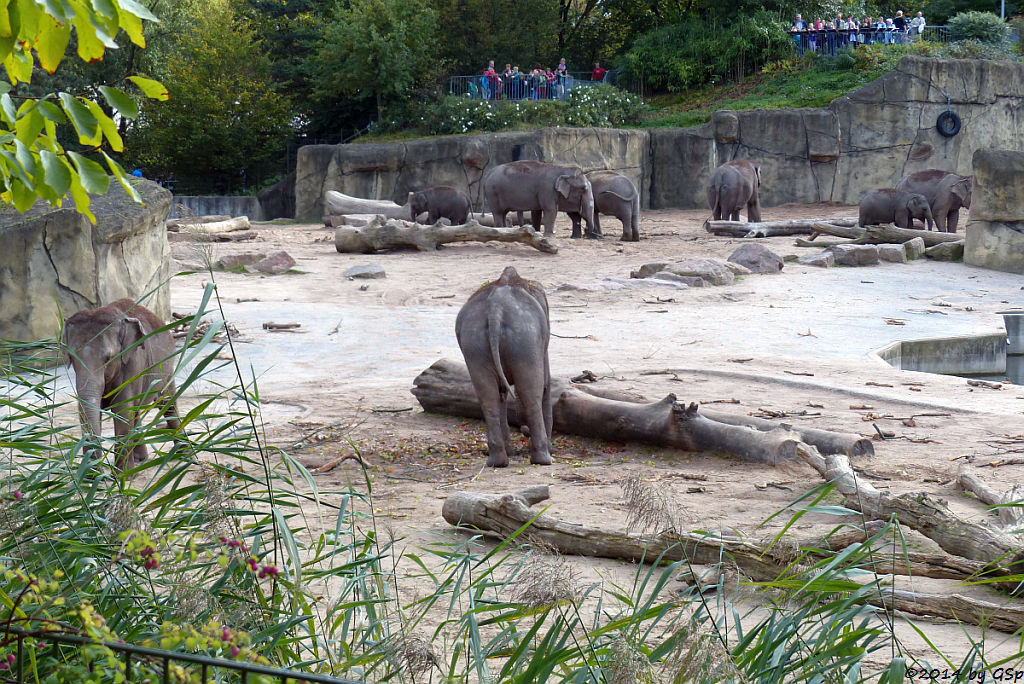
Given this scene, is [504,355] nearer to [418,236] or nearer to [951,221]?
[418,236]

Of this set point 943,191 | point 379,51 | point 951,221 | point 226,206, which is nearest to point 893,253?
point 943,191

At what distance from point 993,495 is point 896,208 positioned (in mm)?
15919

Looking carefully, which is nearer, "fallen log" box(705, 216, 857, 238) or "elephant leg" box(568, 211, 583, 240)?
"fallen log" box(705, 216, 857, 238)

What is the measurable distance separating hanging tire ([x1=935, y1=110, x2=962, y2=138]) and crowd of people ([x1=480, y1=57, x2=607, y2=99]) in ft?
34.5

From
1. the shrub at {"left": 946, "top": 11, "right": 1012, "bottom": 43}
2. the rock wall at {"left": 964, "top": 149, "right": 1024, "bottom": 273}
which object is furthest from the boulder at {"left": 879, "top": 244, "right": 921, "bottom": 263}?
the shrub at {"left": 946, "top": 11, "right": 1012, "bottom": 43}

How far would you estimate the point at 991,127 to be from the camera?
2739 cm

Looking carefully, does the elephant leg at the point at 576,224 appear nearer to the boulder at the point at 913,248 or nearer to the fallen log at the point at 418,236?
the fallen log at the point at 418,236

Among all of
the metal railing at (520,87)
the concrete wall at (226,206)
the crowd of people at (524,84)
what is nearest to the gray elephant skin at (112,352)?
the concrete wall at (226,206)

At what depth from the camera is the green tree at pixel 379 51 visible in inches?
1239

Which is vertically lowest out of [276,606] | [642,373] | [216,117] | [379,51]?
[642,373]

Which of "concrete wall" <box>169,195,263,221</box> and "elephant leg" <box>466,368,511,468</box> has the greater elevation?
"concrete wall" <box>169,195,263,221</box>

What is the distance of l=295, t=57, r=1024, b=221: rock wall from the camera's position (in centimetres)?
2664

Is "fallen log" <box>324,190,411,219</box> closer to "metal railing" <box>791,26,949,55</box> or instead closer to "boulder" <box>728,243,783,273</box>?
"boulder" <box>728,243,783,273</box>

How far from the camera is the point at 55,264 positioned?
8.84m
